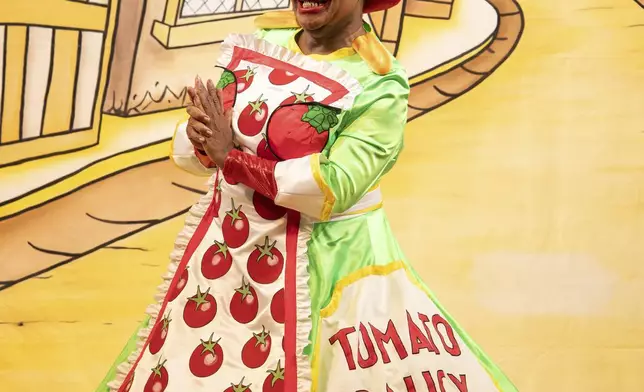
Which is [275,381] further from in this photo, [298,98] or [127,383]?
[298,98]

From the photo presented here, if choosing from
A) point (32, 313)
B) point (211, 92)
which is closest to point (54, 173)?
point (32, 313)

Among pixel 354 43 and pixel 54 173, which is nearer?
pixel 354 43

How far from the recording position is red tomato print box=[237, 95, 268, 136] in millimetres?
1440

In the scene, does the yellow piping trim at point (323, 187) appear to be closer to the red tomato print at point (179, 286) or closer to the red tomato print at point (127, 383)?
the red tomato print at point (179, 286)

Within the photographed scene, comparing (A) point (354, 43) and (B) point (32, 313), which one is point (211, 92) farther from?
(B) point (32, 313)

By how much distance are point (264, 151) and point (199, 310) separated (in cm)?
29

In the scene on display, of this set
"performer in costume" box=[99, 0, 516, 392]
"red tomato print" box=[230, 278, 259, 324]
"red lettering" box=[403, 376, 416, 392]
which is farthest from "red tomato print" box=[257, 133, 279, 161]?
"red lettering" box=[403, 376, 416, 392]

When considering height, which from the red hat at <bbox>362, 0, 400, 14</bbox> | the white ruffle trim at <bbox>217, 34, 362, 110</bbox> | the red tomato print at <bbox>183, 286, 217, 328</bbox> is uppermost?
the red hat at <bbox>362, 0, 400, 14</bbox>

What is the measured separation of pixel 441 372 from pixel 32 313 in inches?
62.8

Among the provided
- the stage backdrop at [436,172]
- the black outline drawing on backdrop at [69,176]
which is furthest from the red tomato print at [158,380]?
the black outline drawing on backdrop at [69,176]

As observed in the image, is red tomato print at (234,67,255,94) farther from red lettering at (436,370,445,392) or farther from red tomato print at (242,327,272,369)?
red lettering at (436,370,445,392)

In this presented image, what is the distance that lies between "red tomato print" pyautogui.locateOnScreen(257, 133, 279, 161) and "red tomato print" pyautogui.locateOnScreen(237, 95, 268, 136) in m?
0.02

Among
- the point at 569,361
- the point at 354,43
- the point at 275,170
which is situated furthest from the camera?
the point at 569,361

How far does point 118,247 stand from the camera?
2.65m
